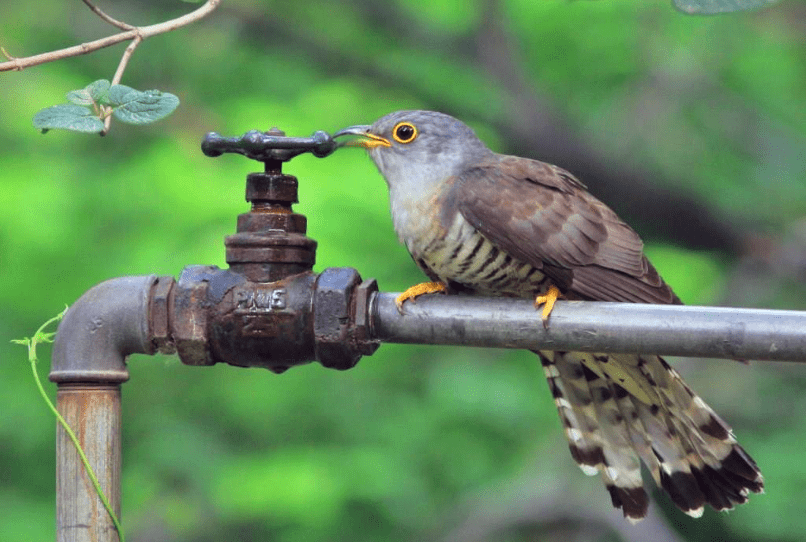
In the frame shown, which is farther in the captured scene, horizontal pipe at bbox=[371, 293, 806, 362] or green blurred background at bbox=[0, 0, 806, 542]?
green blurred background at bbox=[0, 0, 806, 542]

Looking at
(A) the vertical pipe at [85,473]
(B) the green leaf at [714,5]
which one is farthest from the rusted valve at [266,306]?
(B) the green leaf at [714,5]

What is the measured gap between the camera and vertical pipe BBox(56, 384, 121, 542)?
219 cm

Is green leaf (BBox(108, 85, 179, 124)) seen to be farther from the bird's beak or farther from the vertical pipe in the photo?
the bird's beak

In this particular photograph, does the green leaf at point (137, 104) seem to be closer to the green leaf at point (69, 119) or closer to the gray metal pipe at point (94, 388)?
the green leaf at point (69, 119)

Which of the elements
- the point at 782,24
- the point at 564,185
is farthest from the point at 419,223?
the point at 782,24

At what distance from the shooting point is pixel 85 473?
86.5 inches

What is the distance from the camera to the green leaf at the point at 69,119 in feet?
6.72

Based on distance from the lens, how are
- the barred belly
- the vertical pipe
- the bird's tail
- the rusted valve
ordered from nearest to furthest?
the vertical pipe
the rusted valve
the bird's tail
the barred belly

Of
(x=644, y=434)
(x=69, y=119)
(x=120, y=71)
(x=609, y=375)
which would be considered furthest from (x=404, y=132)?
(x=69, y=119)

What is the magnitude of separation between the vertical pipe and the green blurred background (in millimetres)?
4094

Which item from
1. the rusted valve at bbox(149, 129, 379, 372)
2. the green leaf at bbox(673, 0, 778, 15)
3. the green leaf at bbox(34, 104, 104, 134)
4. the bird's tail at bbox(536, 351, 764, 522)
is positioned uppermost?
the green leaf at bbox(673, 0, 778, 15)

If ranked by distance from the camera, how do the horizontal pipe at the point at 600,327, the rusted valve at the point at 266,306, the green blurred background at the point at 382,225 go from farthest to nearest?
the green blurred background at the point at 382,225
the rusted valve at the point at 266,306
the horizontal pipe at the point at 600,327

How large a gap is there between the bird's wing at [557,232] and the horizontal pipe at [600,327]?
636 mm

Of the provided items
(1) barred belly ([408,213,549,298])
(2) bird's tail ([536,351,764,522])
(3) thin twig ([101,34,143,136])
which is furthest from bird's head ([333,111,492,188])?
(3) thin twig ([101,34,143,136])
